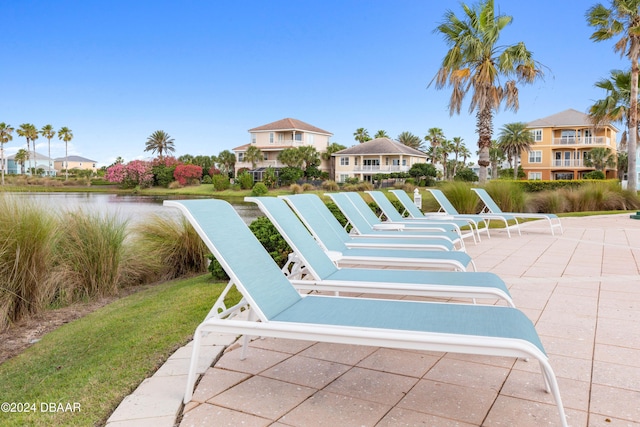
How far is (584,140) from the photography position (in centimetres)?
4759

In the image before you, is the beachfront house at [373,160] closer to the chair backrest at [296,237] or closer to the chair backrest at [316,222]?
the chair backrest at [316,222]

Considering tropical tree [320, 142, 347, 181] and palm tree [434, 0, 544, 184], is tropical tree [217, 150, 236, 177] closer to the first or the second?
tropical tree [320, 142, 347, 181]

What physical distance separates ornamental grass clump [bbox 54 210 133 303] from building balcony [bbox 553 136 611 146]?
167ft

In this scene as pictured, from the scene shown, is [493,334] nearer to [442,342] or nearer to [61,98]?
[442,342]

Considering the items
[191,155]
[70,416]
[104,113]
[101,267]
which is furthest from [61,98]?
[70,416]

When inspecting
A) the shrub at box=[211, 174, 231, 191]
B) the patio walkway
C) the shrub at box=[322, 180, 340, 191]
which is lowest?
the patio walkway

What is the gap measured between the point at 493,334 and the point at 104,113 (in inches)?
1767

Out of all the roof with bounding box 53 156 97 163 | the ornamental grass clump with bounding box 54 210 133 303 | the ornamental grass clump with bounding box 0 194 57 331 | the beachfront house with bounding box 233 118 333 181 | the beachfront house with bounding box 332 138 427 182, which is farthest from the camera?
the roof with bounding box 53 156 97 163

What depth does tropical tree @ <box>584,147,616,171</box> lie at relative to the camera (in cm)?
4641

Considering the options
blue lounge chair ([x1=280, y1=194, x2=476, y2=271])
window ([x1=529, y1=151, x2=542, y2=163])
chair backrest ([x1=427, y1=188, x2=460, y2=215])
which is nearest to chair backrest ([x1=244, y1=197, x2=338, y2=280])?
blue lounge chair ([x1=280, y1=194, x2=476, y2=271])

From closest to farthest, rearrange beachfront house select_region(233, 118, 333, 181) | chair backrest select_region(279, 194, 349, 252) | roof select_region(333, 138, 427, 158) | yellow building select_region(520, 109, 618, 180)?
chair backrest select_region(279, 194, 349, 252)
yellow building select_region(520, 109, 618, 180)
roof select_region(333, 138, 427, 158)
beachfront house select_region(233, 118, 333, 181)

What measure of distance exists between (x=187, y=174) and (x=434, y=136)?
33.6 m

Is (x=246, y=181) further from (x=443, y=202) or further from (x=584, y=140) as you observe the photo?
(x=443, y=202)

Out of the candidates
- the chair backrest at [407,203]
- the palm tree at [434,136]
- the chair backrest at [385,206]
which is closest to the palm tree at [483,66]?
the chair backrest at [407,203]
